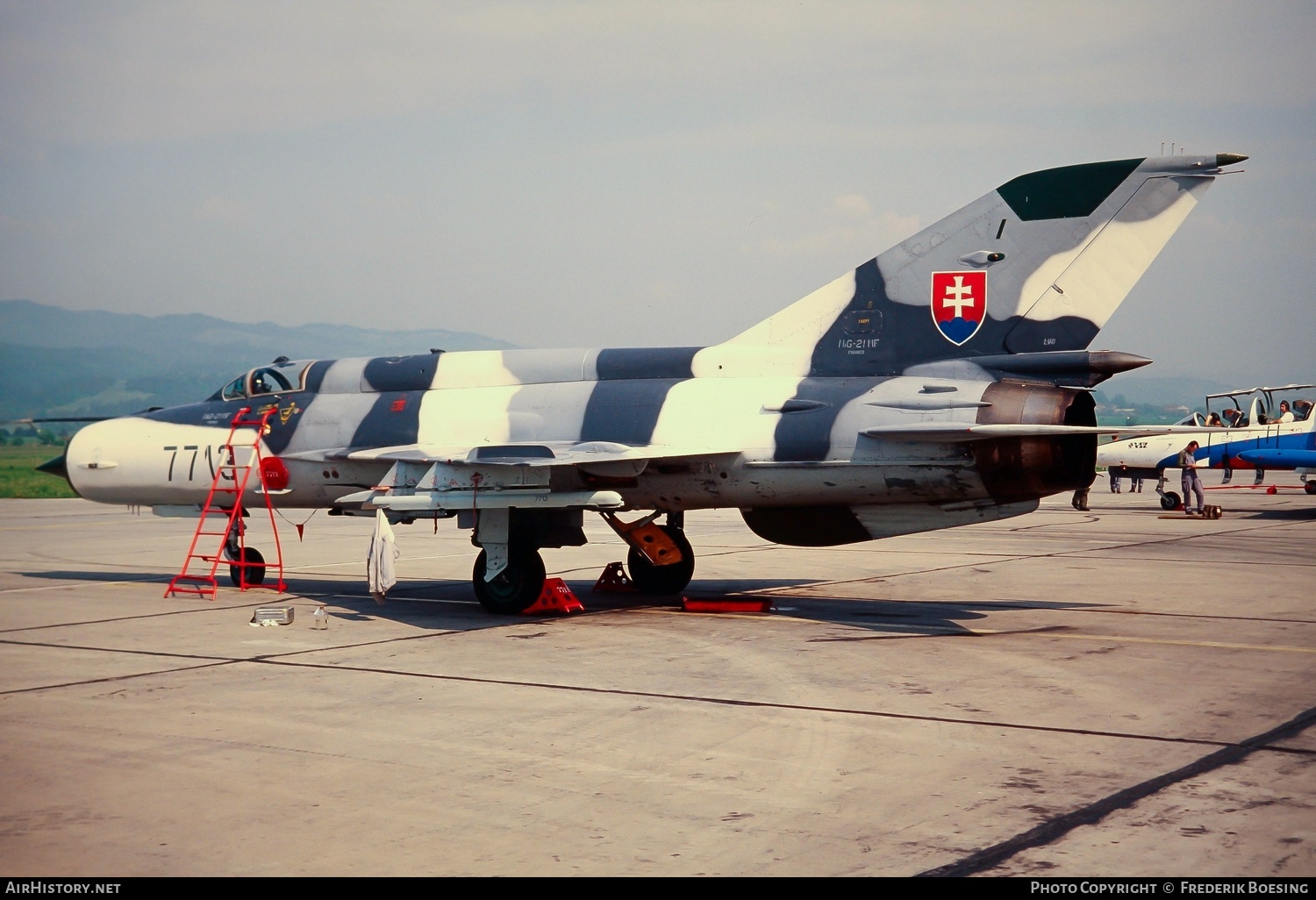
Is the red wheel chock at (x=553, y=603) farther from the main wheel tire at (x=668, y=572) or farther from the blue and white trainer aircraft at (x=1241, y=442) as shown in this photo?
the blue and white trainer aircraft at (x=1241, y=442)

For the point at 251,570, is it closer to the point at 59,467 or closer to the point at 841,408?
the point at 59,467

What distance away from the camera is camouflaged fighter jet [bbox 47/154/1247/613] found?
11266 mm

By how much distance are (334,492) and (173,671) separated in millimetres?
5244

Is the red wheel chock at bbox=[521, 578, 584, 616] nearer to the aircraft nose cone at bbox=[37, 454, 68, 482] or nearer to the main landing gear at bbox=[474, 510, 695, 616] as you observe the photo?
the main landing gear at bbox=[474, 510, 695, 616]

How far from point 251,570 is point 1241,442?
910 inches

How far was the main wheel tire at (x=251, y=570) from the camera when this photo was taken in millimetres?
15320

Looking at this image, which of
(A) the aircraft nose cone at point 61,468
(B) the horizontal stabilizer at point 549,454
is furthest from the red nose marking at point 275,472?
(A) the aircraft nose cone at point 61,468

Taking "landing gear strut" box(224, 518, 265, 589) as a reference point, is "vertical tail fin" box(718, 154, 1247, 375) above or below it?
above

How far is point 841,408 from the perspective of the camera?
11766 millimetres

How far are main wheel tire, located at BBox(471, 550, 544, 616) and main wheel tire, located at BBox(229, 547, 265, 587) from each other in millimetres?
4063

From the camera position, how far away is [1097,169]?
455 inches

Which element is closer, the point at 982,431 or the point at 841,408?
the point at 982,431

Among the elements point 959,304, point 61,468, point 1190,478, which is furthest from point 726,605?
point 1190,478

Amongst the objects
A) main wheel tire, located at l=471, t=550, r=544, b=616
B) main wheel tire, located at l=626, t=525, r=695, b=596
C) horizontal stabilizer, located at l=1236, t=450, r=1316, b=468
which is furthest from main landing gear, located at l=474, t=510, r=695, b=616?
horizontal stabilizer, located at l=1236, t=450, r=1316, b=468
